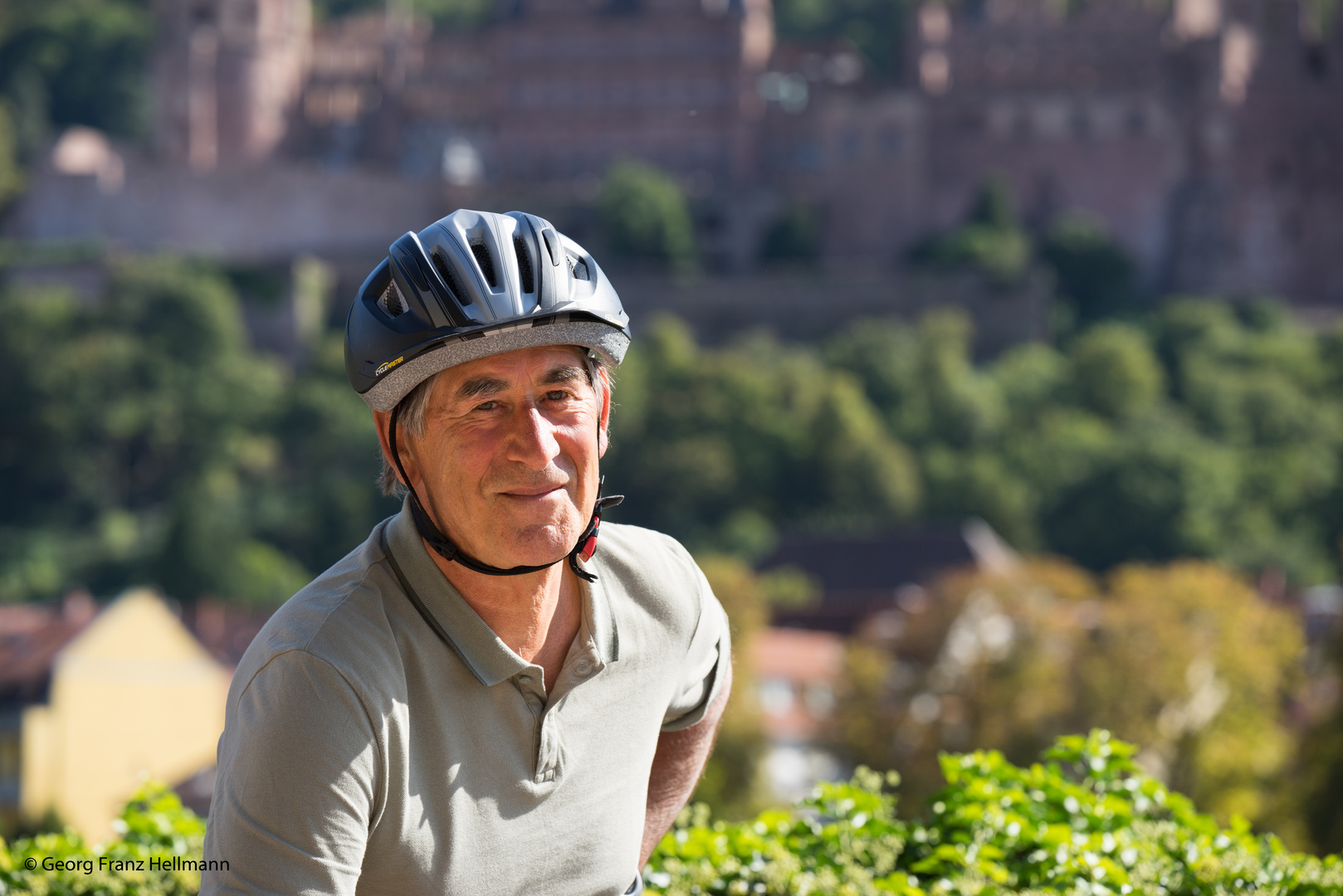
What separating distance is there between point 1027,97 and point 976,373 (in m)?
7.76

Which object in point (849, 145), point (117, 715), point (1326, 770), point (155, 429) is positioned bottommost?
point (155, 429)

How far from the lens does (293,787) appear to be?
2217 mm

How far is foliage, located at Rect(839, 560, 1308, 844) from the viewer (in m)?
23.0

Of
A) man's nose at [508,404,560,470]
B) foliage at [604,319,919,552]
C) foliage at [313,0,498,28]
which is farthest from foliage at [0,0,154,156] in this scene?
man's nose at [508,404,560,470]

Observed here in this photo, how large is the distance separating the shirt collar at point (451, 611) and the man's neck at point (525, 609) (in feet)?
0.06

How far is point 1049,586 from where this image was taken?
26.1m

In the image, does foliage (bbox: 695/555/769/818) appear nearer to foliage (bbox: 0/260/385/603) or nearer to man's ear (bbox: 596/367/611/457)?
foliage (bbox: 0/260/385/603)

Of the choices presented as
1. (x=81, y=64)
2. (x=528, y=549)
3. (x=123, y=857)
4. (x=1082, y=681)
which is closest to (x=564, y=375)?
(x=528, y=549)

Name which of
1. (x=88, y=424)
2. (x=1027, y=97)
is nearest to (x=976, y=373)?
(x=1027, y=97)

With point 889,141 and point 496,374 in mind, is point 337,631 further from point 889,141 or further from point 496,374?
point 889,141

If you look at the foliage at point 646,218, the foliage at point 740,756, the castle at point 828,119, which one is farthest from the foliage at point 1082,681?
the castle at point 828,119

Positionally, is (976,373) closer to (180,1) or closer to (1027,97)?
(1027,97)

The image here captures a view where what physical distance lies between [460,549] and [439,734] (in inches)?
9.1

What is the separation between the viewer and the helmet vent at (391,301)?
8.07 ft
